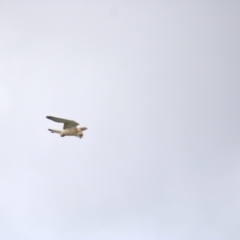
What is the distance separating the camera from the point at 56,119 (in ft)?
197

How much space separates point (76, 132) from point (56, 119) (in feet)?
6.64

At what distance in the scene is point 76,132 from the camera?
61.4 meters
